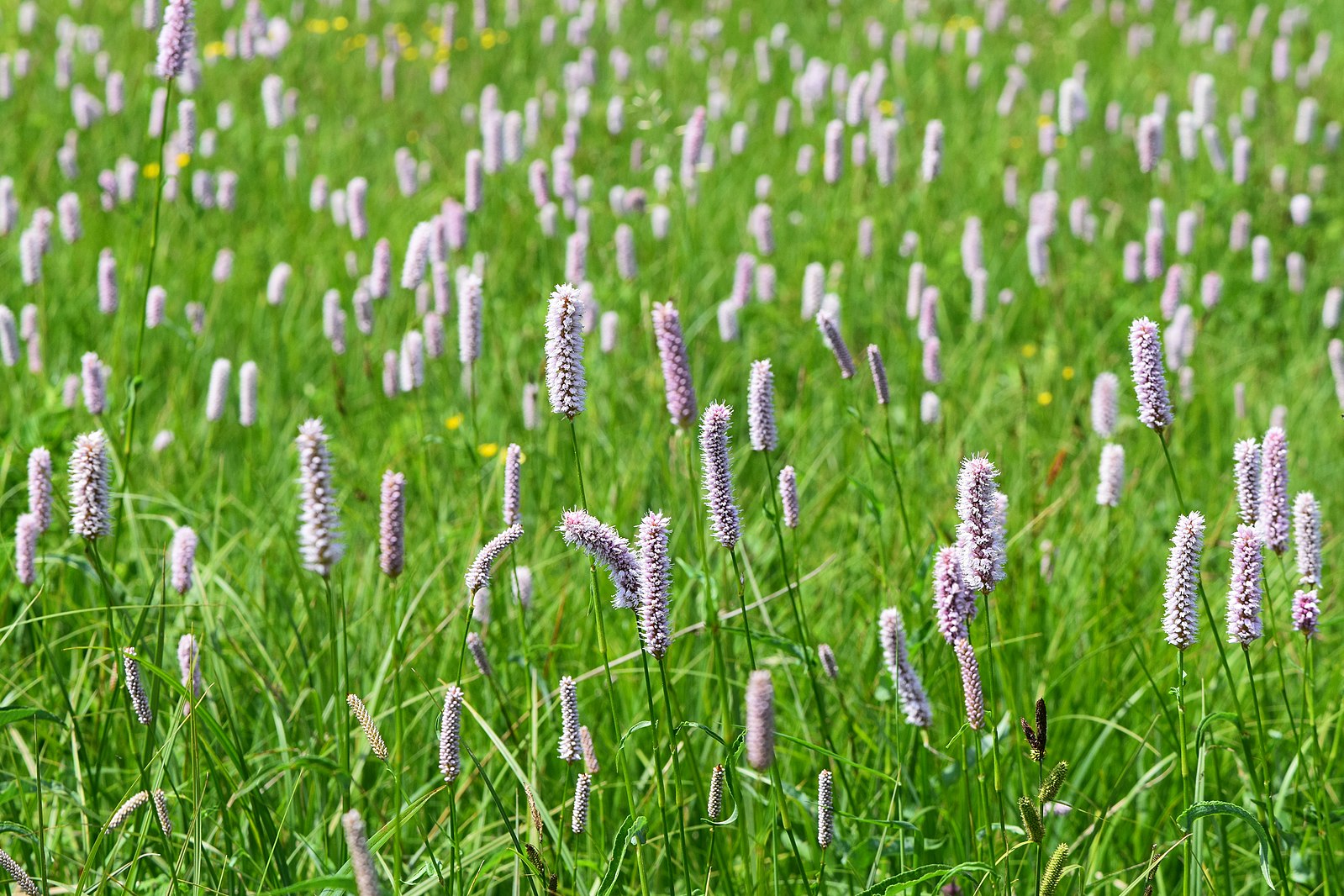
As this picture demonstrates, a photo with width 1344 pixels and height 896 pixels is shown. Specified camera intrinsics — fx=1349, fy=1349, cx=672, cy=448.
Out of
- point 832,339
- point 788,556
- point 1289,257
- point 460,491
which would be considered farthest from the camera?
point 1289,257

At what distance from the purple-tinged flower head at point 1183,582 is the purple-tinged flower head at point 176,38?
1887 millimetres

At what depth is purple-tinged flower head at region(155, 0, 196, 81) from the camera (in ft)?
8.07

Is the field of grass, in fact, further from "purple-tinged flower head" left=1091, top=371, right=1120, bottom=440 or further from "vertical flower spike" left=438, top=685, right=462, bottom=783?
"purple-tinged flower head" left=1091, top=371, right=1120, bottom=440

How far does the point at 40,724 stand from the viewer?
2660 millimetres

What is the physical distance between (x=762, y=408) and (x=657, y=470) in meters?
1.98

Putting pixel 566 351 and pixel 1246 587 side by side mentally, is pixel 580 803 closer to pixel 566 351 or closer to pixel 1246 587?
pixel 566 351

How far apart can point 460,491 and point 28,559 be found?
5.70 ft

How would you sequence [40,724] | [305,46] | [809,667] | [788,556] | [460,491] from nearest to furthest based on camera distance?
[809,667] → [40,724] → [788,556] → [460,491] → [305,46]

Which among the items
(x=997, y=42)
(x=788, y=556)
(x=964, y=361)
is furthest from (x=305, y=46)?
(x=788, y=556)

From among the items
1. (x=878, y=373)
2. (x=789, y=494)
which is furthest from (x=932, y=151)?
(x=789, y=494)

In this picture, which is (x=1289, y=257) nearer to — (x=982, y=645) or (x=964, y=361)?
(x=964, y=361)

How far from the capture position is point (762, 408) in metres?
→ 2.03

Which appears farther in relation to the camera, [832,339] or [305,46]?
[305,46]

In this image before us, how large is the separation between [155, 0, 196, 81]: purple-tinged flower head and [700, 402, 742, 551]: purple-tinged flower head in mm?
1343
